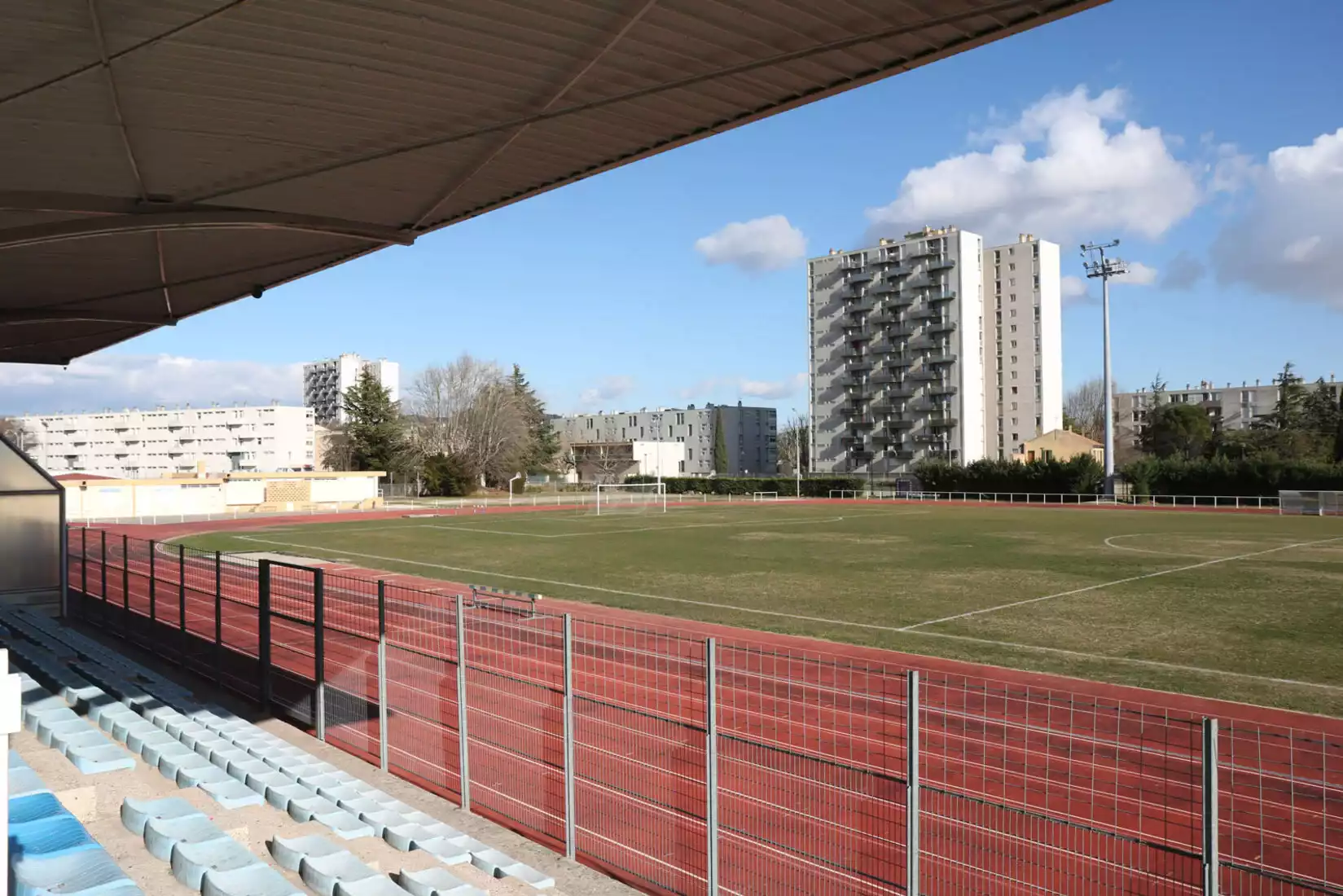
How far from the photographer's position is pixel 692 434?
134000 millimetres

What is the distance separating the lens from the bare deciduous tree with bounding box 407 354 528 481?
294ft

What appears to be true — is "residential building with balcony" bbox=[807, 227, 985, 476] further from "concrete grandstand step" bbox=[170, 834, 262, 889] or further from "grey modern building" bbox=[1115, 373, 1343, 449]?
"concrete grandstand step" bbox=[170, 834, 262, 889]

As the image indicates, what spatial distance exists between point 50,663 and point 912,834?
34.3 feet

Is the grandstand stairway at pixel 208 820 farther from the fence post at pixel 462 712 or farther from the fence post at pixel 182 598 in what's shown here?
the fence post at pixel 182 598

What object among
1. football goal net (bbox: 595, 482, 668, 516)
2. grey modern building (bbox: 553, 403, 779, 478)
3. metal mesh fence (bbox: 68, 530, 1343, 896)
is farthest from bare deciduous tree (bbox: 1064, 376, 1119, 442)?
metal mesh fence (bbox: 68, 530, 1343, 896)

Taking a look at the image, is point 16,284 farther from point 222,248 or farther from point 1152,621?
point 1152,621

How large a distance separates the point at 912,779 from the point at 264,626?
7.69 meters

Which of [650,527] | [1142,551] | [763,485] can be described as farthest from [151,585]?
[763,485]

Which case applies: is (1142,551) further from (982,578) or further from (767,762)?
(767,762)

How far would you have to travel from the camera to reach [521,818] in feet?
25.0

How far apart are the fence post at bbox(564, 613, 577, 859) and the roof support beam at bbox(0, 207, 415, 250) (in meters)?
5.75

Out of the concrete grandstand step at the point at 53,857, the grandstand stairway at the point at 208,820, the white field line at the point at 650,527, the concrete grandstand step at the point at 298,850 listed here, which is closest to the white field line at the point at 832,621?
the white field line at the point at 650,527

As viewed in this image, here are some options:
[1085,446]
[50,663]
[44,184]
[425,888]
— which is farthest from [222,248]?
[1085,446]

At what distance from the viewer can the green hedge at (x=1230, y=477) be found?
52.2 meters
